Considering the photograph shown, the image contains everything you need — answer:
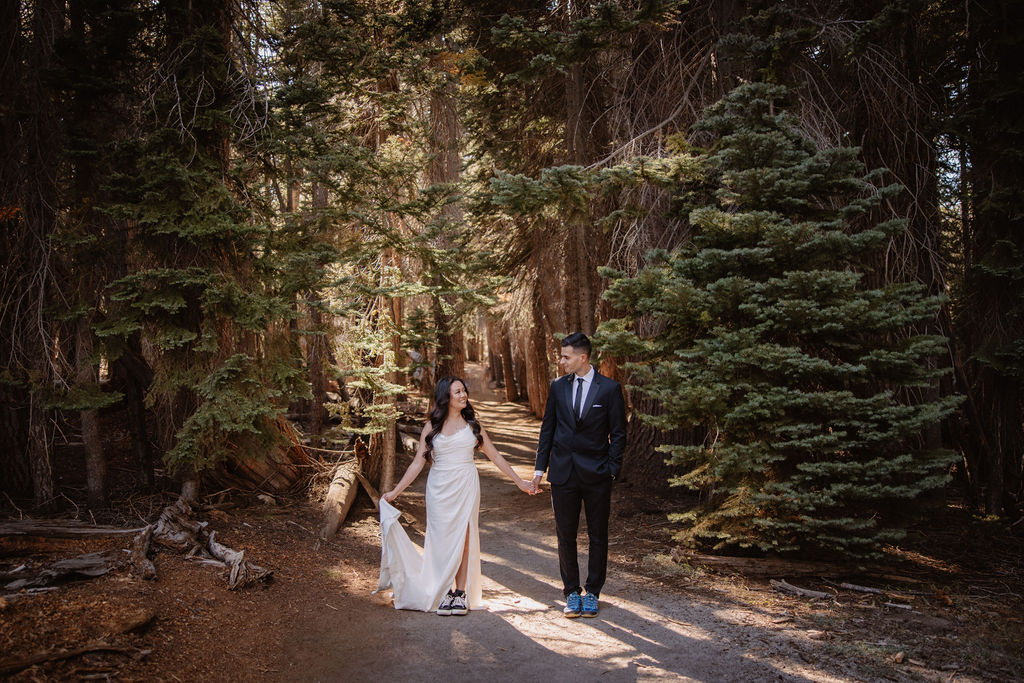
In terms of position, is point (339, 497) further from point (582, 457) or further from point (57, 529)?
point (582, 457)

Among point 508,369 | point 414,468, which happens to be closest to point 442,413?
point 414,468

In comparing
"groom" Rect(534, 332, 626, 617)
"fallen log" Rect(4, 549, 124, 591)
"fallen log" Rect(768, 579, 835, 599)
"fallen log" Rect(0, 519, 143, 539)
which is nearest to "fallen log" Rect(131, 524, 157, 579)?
"fallen log" Rect(4, 549, 124, 591)

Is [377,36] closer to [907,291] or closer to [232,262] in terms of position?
[232,262]

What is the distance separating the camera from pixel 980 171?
862 centimetres

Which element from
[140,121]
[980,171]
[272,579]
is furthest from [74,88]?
[980,171]

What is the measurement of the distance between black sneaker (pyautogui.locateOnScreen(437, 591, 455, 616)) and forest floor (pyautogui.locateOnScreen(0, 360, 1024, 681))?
12cm

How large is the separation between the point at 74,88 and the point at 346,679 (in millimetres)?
6916

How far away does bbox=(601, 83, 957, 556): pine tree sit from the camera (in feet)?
20.3

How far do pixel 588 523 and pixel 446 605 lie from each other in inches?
59.7

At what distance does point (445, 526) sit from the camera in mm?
5969

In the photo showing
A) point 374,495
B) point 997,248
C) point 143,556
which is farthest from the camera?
point 374,495

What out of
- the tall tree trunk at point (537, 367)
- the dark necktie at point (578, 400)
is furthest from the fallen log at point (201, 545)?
the tall tree trunk at point (537, 367)

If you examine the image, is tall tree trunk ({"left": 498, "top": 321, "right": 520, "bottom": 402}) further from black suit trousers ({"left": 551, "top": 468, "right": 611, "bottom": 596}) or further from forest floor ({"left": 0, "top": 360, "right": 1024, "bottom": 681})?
black suit trousers ({"left": 551, "top": 468, "right": 611, "bottom": 596})

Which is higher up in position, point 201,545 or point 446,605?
point 201,545
